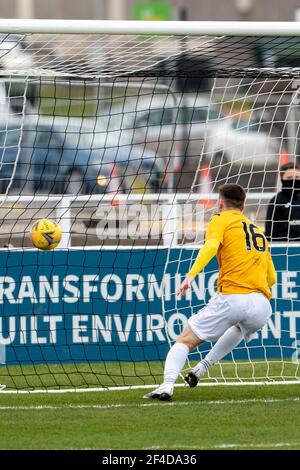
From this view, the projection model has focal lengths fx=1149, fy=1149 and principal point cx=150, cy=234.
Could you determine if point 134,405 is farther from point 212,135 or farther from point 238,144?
point 212,135

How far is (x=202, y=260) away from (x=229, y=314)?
0.57 m

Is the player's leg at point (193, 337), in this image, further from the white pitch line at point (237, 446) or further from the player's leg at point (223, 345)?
the white pitch line at point (237, 446)

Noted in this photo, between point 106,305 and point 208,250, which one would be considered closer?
point 208,250

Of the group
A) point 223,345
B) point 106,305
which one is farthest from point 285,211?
point 223,345

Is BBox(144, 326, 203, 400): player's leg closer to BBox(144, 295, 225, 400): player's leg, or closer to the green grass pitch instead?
BBox(144, 295, 225, 400): player's leg

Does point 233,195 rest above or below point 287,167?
below

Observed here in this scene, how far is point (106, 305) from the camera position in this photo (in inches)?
472

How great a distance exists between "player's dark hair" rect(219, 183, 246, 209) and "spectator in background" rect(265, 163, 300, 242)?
9.10 ft

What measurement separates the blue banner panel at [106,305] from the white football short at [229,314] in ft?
8.29

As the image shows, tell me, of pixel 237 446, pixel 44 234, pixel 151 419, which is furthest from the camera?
pixel 44 234

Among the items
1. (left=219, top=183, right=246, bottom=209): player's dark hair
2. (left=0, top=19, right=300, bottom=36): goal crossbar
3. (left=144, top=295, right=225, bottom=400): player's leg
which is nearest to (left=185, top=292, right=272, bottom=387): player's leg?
(left=144, top=295, right=225, bottom=400): player's leg
